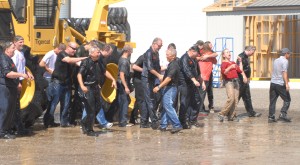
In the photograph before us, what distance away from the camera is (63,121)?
1617 cm

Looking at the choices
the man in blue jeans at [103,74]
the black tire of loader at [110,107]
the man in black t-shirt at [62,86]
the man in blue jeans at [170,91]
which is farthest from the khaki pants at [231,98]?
the man in black t-shirt at [62,86]

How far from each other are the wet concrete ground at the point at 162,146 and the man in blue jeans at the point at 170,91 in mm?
221

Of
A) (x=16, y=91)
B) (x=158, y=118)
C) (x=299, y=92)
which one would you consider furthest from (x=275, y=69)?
(x=299, y=92)

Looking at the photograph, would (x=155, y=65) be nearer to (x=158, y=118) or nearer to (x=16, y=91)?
(x=158, y=118)

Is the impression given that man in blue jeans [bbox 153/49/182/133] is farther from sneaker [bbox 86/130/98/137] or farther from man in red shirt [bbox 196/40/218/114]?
man in red shirt [bbox 196/40/218/114]

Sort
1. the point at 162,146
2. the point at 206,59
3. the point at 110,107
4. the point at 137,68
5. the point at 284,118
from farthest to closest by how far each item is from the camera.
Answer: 1. the point at 206,59
2. the point at 284,118
3. the point at 110,107
4. the point at 137,68
5. the point at 162,146

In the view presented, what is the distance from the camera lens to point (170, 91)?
15.3m

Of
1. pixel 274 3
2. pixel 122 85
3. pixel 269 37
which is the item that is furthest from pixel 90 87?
pixel 269 37

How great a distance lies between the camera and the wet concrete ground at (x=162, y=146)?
11.9 metres

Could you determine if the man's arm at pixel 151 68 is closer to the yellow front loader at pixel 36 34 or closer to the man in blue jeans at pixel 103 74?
the man in blue jeans at pixel 103 74

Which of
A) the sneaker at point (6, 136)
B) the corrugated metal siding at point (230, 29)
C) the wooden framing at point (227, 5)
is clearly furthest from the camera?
the corrugated metal siding at point (230, 29)

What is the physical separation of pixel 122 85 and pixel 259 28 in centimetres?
1823

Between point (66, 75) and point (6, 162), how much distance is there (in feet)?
15.5

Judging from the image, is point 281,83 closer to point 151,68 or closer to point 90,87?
point 151,68
